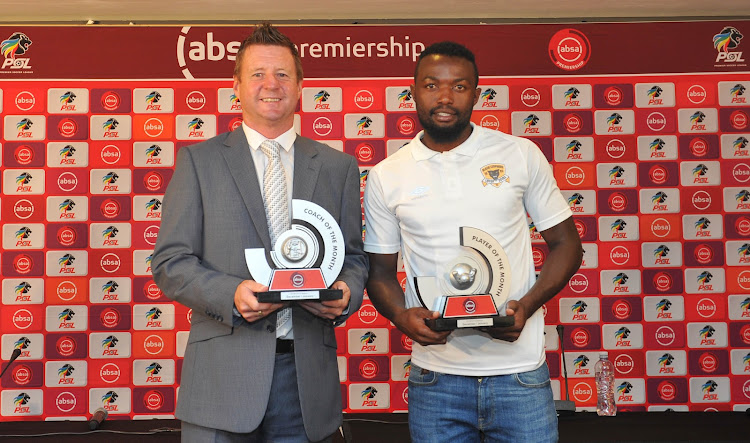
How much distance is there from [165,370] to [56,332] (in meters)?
0.72

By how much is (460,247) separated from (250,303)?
0.62 m

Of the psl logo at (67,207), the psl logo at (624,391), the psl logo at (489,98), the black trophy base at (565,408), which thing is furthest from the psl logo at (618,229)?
the psl logo at (67,207)

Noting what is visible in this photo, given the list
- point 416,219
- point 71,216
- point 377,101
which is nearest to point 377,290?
point 416,219

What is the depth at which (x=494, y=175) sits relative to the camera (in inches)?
80.3

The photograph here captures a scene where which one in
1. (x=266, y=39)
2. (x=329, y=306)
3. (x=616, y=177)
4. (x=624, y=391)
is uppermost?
(x=266, y=39)

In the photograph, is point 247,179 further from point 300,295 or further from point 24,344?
point 24,344

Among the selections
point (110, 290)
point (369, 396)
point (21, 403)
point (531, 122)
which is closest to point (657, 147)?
point (531, 122)

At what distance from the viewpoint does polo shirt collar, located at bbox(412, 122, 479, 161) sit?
81.7 inches

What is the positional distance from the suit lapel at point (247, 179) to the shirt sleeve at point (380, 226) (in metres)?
0.40

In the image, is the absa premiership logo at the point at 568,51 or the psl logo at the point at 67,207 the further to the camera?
the absa premiership logo at the point at 568,51

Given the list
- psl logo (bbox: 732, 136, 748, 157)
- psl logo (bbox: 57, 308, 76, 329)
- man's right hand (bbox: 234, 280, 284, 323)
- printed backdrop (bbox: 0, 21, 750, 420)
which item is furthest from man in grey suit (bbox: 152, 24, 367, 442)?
psl logo (bbox: 732, 136, 748, 157)

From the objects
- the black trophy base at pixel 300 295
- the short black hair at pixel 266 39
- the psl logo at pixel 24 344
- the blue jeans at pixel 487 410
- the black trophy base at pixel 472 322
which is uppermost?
the short black hair at pixel 266 39

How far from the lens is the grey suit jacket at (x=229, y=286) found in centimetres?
178

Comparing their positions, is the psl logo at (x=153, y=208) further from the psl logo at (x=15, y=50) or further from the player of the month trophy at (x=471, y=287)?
the player of the month trophy at (x=471, y=287)
